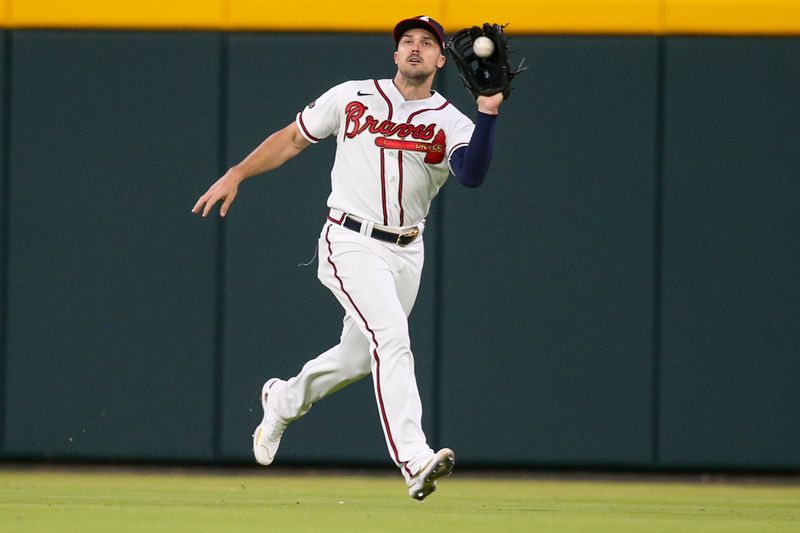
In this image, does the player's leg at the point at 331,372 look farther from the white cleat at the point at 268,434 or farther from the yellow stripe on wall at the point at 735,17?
the yellow stripe on wall at the point at 735,17

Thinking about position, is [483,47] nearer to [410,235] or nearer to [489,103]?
[489,103]

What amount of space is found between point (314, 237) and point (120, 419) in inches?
52.1

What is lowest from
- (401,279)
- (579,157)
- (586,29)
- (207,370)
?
(207,370)

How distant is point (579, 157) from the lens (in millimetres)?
6824

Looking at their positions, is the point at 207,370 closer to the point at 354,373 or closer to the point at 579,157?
the point at 354,373

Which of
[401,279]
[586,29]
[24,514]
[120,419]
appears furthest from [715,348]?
[24,514]

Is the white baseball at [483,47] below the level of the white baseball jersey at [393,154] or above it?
above

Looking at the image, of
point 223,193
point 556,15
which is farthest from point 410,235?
point 556,15

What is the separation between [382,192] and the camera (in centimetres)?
522

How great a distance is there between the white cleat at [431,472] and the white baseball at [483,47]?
1.38 meters

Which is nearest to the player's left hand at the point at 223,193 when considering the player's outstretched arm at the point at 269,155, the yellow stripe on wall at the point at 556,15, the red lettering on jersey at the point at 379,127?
the player's outstretched arm at the point at 269,155

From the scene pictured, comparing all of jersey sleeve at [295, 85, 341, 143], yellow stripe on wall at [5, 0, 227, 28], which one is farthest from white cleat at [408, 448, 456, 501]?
yellow stripe on wall at [5, 0, 227, 28]

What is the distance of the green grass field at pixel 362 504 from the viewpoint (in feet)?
16.2

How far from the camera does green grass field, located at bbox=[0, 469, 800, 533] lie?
495 cm
